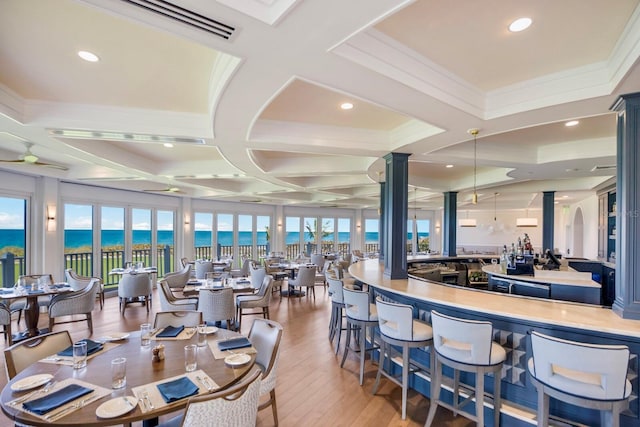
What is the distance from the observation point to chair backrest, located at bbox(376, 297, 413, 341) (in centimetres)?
281

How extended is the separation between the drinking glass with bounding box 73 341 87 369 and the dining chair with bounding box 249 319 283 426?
122 cm

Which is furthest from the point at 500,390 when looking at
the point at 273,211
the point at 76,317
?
the point at 273,211

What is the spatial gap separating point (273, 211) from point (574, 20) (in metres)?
11.7

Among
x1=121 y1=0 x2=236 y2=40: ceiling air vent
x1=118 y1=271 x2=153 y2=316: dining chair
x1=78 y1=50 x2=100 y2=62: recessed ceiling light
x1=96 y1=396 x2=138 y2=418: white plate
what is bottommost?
x1=118 y1=271 x2=153 y2=316: dining chair

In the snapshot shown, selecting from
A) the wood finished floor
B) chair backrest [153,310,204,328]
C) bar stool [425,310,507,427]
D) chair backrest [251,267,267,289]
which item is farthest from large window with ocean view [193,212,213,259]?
bar stool [425,310,507,427]

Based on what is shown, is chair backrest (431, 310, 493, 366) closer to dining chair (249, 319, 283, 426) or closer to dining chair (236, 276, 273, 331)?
dining chair (249, 319, 283, 426)

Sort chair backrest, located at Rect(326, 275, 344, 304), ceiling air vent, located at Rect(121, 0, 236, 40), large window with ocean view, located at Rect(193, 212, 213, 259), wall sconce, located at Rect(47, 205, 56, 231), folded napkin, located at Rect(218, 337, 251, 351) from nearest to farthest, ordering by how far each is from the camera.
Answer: ceiling air vent, located at Rect(121, 0, 236, 40) < folded napkin, located at Rect(218, 337, 251, 351) < chair backrest, located at Rect(326, 275, 344, 304) < wall sconce, located at Rect(47, 205, 56, 231) < large window with ocean view, located at Rect(193, 212, 213, 259)

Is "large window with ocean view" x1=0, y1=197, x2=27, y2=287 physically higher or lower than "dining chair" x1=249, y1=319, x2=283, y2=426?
higher

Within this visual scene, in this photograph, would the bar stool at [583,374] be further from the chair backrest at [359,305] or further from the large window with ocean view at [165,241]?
the large window with ocean view at [165,241]

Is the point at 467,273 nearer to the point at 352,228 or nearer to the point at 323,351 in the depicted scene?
the point at 323,351

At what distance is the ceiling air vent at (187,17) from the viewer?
1521 mm

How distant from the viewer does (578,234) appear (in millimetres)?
11328

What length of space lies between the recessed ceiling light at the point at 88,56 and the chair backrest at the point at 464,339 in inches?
132

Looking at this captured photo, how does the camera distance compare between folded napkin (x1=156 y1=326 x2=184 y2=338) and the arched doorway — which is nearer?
folded napkin (x1=156 y1=326 x2=184 y2=338)
